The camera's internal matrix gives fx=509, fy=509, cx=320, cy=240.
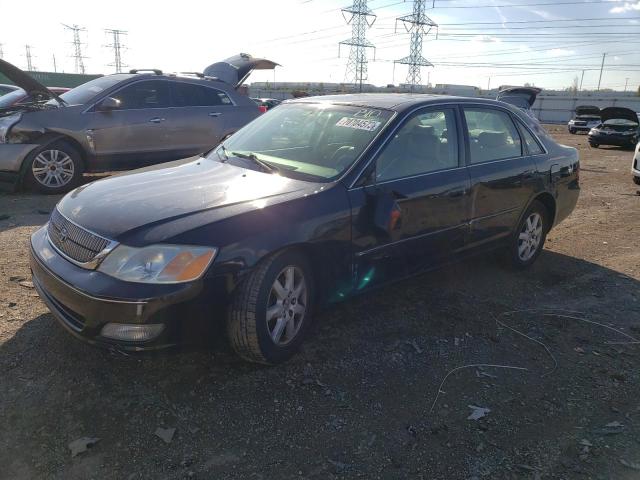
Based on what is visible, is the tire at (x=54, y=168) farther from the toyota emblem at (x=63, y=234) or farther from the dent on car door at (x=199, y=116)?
Answer: the toyota emblem at (x=63, y=234)

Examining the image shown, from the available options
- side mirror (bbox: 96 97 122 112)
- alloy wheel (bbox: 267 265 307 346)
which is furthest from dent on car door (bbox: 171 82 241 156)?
alloy wheel (bbox: 267 265 307 346)

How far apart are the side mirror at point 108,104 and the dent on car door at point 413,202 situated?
198 inches

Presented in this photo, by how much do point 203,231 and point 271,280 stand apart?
48cm

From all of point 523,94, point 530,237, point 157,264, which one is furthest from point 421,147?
point 523,94

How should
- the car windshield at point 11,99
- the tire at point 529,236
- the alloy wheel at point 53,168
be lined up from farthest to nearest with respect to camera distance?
the car windshield at point 11,99 → the alloy wheel at point 53,168 → the tire at point 529,236

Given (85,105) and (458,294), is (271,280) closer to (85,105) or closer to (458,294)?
(458,294)

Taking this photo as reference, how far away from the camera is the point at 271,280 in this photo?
2.88 m

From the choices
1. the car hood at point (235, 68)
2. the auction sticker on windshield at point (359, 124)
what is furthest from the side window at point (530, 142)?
the car hood at point (235, 68)

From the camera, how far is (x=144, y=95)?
25.4 ft

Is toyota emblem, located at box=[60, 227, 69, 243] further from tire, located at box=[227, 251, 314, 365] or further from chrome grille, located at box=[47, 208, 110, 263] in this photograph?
tire, located at box=[227, 251, 314, 365]

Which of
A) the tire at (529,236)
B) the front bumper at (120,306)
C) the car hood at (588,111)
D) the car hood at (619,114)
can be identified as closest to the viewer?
the front bumper at (120,306)

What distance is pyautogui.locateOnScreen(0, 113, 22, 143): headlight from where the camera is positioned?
22.3 ft

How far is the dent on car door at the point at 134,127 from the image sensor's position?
739 cm

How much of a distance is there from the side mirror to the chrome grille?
15.0ft
